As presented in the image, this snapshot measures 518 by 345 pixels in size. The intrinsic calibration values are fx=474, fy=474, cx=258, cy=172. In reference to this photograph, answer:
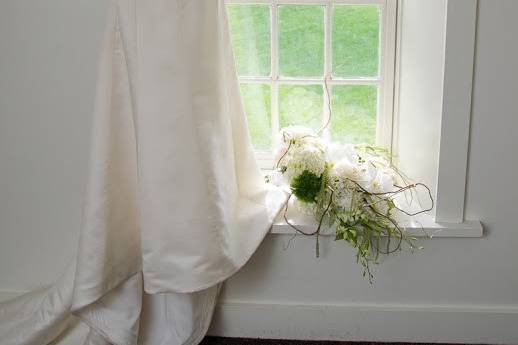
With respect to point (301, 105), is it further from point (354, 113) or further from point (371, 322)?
point (371, 322)

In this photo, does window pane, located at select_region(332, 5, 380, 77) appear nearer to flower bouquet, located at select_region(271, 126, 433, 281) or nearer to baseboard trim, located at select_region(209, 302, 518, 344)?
flower bouquet, located at select_region(271, 126, 433, 281)

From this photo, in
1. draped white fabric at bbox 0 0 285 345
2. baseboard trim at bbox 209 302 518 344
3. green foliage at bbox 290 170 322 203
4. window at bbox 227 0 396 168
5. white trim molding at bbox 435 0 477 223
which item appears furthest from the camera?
window at bbox 227 0 396 168

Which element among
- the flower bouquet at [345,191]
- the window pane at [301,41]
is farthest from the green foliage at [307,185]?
the window pane at [301,41]

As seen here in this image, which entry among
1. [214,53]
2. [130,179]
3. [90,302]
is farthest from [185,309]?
[214,53]

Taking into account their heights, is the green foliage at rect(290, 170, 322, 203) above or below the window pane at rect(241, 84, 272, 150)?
below

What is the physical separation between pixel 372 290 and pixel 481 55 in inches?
31.5

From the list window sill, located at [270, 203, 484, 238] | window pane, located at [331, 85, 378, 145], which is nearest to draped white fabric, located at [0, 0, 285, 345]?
window sill, located at [270, 203, 484, 238]

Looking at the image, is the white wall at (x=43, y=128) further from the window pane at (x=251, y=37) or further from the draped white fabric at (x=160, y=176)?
the window pane at (x=251, y=37)

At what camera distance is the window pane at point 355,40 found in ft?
5.56

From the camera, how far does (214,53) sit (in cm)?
127

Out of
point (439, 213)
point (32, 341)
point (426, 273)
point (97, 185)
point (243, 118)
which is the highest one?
point (243, 118)

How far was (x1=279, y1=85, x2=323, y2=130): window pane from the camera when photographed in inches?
68.8

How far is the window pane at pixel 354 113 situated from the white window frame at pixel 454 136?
1.27ft

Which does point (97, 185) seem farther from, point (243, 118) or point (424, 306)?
point (424, 306)
